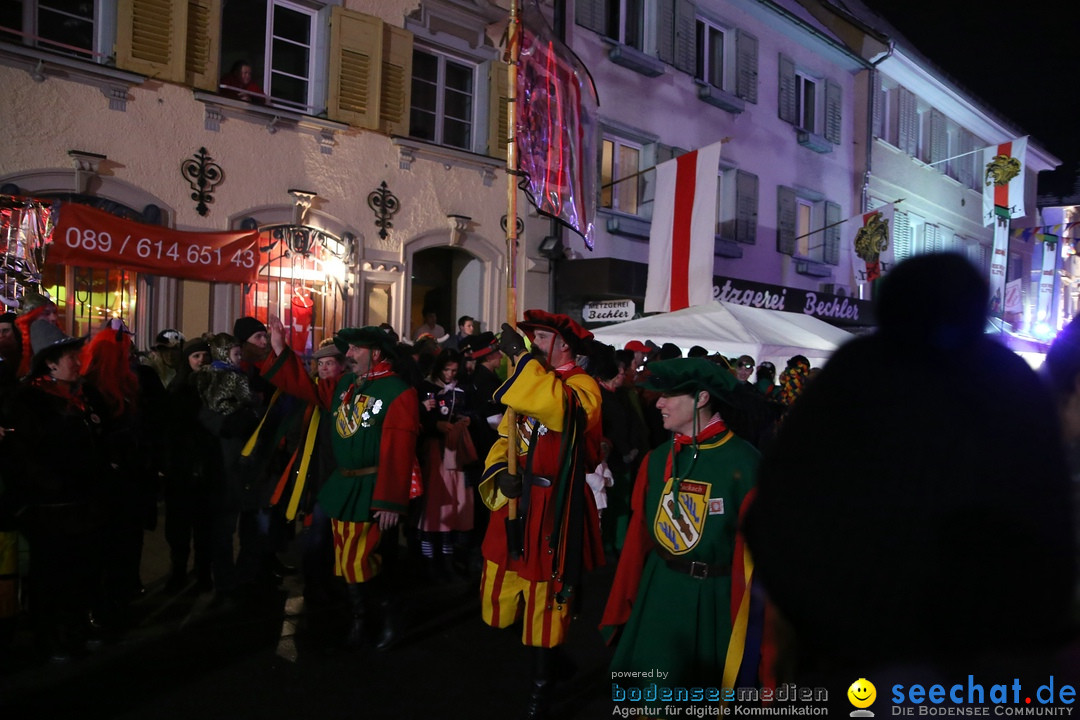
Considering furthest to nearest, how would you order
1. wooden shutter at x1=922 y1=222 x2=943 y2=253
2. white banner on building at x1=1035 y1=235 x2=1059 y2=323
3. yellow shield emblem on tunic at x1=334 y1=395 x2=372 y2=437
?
white banner on building at x1=1035 y1=235 x2=1059 y2=323 < wooden shutter at x1=922 y1=222 x2=943 y2=253 < yellow shield emblem on tunic at x1=334 y1=395 x2=372 y2=437

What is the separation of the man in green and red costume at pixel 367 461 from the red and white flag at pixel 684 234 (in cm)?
756

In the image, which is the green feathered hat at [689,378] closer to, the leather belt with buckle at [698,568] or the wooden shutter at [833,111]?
the leather belt with buckle at [698,568]

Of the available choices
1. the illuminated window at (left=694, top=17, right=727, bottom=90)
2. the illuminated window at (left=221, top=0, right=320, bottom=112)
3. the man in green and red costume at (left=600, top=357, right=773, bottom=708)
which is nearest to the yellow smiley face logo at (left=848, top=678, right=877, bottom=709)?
the man in green and red costume at (left=600, top=357, right=773, bottom=708)

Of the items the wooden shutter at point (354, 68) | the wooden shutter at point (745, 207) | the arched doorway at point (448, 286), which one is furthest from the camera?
the wooden shutter at point (745, 207)

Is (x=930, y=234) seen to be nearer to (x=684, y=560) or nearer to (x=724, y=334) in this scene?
(x=724, y=334)

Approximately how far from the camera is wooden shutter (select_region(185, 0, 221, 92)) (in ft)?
32.4

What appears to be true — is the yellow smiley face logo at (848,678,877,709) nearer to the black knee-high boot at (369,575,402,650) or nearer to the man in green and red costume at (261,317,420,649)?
the man in green and red costume at (261,317,420,649)

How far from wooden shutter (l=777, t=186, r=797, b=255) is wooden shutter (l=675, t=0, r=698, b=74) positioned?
13.2 feet

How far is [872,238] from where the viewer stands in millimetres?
18328

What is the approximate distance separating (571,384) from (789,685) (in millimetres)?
2444

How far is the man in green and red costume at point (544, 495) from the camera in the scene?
4.09 m

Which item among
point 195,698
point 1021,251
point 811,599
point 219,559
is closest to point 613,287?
point 219,559

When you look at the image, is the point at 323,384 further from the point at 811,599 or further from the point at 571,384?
the point at 811,599

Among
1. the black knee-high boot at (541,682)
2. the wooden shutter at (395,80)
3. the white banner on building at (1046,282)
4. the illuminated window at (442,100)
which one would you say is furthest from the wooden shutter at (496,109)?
the white banner on building at (1046,282)
